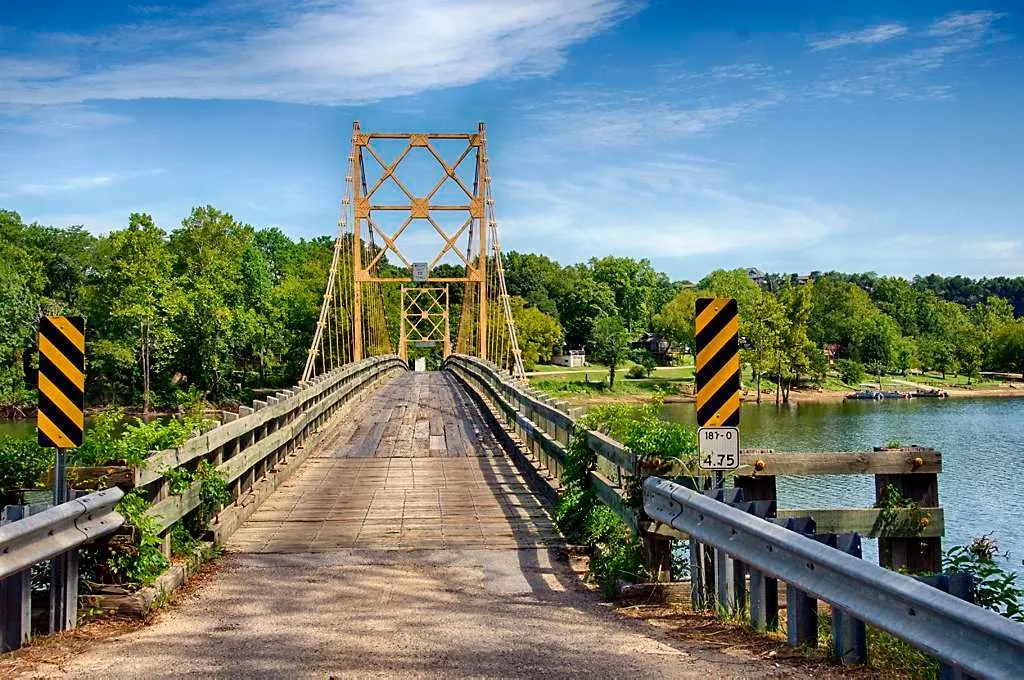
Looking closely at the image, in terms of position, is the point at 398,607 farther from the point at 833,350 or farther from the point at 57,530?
the point at 833,350

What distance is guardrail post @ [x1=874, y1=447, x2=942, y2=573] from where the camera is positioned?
7043 mm

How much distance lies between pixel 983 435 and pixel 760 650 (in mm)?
35986

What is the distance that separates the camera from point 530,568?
7293 mm

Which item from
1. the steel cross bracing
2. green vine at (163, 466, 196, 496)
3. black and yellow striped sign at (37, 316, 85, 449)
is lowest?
green vine at (163, 466, 196, 496)

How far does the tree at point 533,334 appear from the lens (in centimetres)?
8494

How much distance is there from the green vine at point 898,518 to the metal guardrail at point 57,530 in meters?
4.80

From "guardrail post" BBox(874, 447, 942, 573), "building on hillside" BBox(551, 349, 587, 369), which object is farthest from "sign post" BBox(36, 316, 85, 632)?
"building on hillside" BBox(551, 349, 587, 369)

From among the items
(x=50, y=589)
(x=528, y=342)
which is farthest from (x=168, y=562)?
(x=528, y=342)

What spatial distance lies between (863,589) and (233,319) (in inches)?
2300

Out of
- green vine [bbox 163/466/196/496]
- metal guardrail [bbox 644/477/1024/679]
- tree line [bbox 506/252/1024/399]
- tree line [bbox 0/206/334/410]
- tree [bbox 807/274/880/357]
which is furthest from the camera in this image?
tree [bbox 807/274/880/357]

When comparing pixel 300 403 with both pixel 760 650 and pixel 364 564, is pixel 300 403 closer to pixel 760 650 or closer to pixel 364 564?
pixel 364 564

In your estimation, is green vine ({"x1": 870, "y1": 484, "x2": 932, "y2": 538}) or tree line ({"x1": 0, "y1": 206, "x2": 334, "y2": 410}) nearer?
green vine ({"x1": 870, "y1": 484, "x2": 932, "y2": 538})

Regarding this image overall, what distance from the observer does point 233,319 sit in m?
59.7

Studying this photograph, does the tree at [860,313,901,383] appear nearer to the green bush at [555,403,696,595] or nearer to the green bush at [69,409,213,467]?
the green bush at [555,403,696,595]
